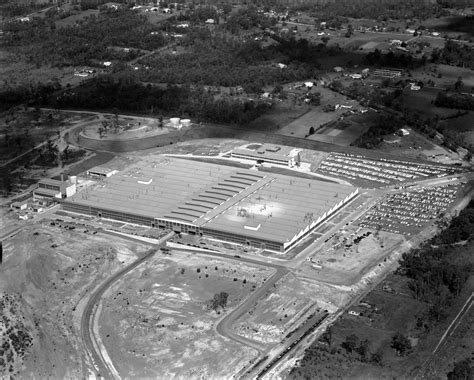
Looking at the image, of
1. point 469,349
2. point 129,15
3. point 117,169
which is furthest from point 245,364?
point 129,15

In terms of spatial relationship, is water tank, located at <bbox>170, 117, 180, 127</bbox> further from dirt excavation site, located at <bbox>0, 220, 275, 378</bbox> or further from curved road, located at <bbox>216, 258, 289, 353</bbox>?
curved road, located at <bbox>216, 258, 289, 353</bbox>

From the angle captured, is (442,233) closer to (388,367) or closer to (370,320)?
(370,320)

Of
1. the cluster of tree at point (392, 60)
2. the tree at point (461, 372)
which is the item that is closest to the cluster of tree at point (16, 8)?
the cluster of tree at point (392, 60)

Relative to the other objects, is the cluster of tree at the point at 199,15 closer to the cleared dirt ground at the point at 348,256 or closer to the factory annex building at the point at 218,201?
the factory annex building at the point at 218,201

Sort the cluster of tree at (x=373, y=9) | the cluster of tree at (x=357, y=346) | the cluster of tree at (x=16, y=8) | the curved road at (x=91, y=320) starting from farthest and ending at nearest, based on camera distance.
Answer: the cluster of tree at (x=16, y=8) < the cluster of tree at (x=373, y=9) < the cluster of tree at (x=357, y=346) < the curved road at (x=91, y=320)

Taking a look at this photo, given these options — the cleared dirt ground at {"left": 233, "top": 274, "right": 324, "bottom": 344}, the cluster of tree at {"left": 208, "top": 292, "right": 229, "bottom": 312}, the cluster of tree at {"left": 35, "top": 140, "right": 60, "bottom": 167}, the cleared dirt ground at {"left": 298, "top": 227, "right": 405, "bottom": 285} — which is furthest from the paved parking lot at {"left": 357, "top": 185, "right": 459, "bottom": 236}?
the cluster of tree at {"left": 35, "top": 140, "right": 60, "bottom": 167}

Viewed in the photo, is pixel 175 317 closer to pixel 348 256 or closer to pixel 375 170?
pixel 348 256

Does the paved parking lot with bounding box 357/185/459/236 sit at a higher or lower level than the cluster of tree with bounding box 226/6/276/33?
higher
